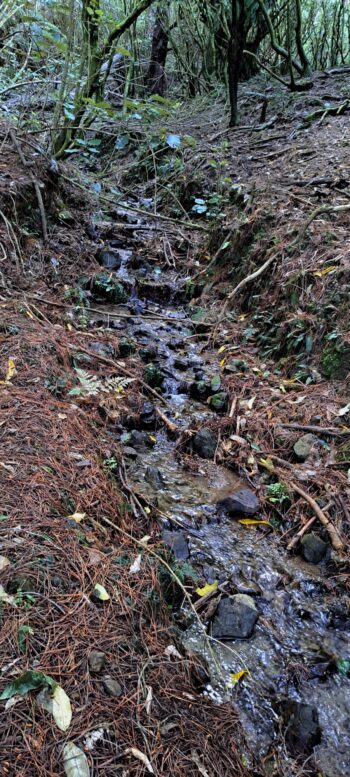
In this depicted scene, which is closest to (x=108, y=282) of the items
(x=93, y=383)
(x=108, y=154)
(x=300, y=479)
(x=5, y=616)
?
(x=93, y=383)

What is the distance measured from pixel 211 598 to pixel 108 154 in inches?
389

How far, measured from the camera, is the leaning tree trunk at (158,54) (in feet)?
34.8

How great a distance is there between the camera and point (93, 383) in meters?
3.49

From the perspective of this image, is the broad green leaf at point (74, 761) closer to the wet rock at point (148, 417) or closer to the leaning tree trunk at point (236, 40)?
the wet rock at point (148, 417)

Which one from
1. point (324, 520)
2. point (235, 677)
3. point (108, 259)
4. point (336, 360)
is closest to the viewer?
point (235, 677)

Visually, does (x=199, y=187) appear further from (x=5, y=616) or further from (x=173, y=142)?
(x=5, y=616)

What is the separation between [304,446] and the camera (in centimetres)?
328

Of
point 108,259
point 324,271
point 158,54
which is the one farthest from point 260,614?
point 158,54

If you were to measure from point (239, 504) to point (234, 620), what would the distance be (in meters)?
0.83

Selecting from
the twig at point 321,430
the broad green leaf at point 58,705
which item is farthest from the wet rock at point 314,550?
the broad green leaf at point 58,705

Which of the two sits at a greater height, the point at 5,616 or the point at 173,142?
the point at 173,142

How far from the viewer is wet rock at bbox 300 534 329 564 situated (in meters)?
2.75

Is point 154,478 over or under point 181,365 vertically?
under

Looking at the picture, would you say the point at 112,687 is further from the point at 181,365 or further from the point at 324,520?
the point at 181,365
